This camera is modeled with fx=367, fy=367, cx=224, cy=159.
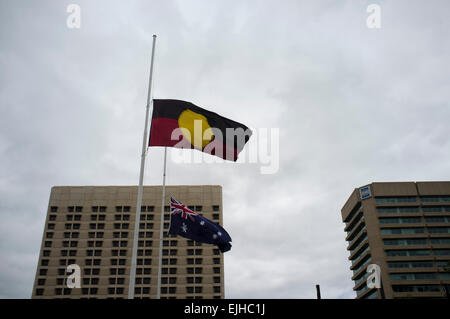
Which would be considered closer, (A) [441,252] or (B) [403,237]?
(A) [441,252]

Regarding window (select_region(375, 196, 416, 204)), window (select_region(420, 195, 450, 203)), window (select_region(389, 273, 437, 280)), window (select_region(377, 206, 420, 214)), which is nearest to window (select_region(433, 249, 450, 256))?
window (select_region(389, 273, 437, 280))

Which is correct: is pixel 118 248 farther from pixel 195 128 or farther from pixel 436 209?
pixel 436 209

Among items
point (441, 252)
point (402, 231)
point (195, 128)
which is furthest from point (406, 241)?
point (195, 128)

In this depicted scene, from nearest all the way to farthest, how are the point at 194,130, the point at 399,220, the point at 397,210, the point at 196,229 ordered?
1. the point at 194,130
2. the point at 196,229
3. the point at 399,220
4. the point at 397,210

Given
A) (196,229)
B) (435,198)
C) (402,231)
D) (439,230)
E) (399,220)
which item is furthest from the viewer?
(435,198)

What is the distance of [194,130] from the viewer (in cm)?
1562

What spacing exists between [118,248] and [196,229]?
7814cm

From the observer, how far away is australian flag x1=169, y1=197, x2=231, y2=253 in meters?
23.5

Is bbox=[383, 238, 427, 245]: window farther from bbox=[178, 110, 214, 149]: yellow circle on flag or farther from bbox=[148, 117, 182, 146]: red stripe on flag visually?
bbox=[148, 117, 182, 146]: red stripe on flag

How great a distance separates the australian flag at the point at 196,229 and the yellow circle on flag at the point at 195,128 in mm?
9555

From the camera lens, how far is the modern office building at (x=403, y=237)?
9338 centimetres
